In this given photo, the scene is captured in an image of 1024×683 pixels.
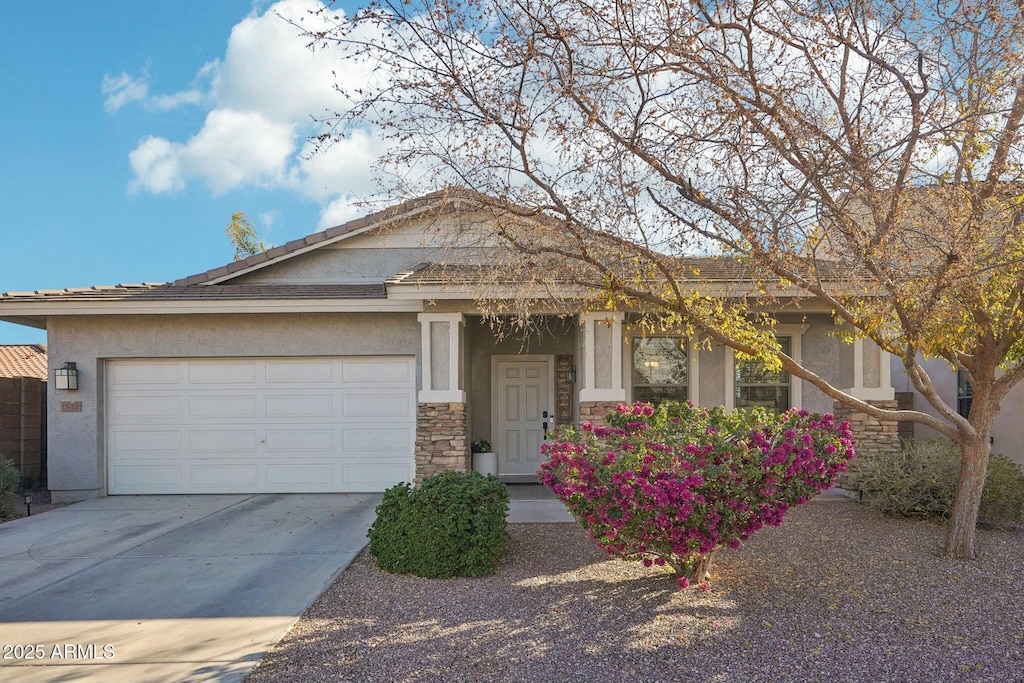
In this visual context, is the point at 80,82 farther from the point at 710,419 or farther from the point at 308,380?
the point at 710,419

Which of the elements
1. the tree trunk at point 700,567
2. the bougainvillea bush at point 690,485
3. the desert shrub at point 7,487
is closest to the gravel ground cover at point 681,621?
the tree trunk at point 700,567

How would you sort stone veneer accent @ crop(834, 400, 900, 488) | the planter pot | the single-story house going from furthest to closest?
the planter pot, the single-story house, stone veneer accent @ crop(834, 400, 900, 488)

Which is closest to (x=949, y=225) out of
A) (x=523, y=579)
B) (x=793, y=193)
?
(x=793, y=193)

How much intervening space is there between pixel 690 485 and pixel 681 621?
975mm

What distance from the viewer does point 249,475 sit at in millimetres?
10906

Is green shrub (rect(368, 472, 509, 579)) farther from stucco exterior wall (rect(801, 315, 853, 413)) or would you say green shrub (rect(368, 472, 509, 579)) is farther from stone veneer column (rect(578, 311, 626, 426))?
stucco exterior wall (rect(801, 315, 853, 413))

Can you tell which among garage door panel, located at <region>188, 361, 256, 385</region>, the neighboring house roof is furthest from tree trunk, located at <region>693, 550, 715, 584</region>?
the neighboring house roof

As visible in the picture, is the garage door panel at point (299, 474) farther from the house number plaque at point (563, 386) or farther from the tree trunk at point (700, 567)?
the tree trunk at point (700, 567)

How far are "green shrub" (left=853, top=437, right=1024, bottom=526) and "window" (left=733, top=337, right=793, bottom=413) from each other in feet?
7.81

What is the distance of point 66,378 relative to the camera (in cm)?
1057

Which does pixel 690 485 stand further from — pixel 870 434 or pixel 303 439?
pixel 303 439

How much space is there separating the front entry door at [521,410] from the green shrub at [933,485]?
5.32m

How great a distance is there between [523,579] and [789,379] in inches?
263

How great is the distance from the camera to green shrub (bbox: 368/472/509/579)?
6156mm
